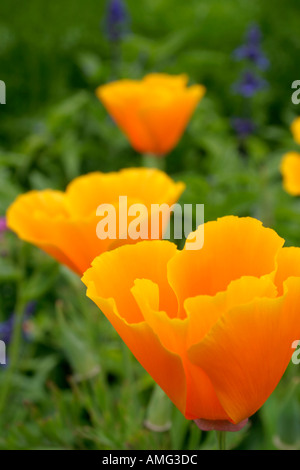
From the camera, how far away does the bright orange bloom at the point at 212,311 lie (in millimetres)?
393

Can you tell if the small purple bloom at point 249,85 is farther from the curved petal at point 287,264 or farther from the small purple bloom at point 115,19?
the curved petal at point 287,264

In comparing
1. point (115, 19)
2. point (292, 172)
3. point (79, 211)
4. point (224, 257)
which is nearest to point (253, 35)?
point (115, 19)

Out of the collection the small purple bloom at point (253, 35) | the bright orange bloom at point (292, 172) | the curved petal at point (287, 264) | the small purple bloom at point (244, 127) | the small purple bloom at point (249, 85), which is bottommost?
the curved petal at point (287, 264)

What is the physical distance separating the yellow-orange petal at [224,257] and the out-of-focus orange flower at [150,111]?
0.60 m

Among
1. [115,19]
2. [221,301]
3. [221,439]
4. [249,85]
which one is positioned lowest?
[221,439]

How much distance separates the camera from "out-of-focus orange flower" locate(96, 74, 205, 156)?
3.41ft

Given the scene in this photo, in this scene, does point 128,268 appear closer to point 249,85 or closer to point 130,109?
point 130,109

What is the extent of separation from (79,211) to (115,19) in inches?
34.9

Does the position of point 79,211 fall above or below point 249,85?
below

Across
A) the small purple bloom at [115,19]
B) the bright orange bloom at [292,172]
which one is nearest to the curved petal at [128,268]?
the bright orange bloom at [292,172]

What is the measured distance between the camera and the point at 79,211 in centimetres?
66

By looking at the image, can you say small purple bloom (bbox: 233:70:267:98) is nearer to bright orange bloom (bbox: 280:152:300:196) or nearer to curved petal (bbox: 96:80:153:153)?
curved petal (bbox: 96:80:153:153)

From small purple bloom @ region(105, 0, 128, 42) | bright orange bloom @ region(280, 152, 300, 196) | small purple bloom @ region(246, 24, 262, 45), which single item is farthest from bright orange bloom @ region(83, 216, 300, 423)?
small purple bloom @ region(105, 0, 128, 42)

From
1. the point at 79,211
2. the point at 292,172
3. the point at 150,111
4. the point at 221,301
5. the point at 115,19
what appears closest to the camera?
the point at 221,301
